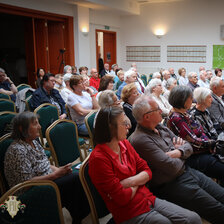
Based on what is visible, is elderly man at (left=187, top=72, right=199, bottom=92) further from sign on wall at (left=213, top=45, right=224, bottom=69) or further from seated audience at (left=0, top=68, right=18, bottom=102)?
sign on wall at (left=213, top=45, right=224, bottom=69)

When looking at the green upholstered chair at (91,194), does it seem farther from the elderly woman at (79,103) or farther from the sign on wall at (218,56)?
the sign on wall at (218,56)

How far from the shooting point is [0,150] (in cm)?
195

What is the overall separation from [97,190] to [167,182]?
0.61m

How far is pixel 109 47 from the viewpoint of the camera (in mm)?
12578

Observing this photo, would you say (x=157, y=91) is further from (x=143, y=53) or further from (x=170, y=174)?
(x=143, y=53)

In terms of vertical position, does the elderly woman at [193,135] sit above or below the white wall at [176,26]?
below

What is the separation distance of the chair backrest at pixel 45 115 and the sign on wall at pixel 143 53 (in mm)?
9430

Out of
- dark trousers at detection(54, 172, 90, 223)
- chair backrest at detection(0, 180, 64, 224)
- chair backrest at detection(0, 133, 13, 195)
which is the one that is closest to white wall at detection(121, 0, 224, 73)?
dark trousers at detection(54, 172, 90, 223)

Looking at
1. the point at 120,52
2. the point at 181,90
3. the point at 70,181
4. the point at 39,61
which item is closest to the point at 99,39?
the point at 120,52

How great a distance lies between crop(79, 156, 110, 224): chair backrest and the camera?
1650 millimetres

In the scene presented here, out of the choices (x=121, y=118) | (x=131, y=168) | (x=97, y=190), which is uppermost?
(x=121, y=118)

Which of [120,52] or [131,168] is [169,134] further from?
[120,52]

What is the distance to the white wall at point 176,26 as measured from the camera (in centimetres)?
1069

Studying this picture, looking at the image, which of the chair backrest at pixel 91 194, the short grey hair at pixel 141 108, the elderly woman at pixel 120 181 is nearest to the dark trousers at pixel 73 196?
the chair backrest at pixel 91 194
